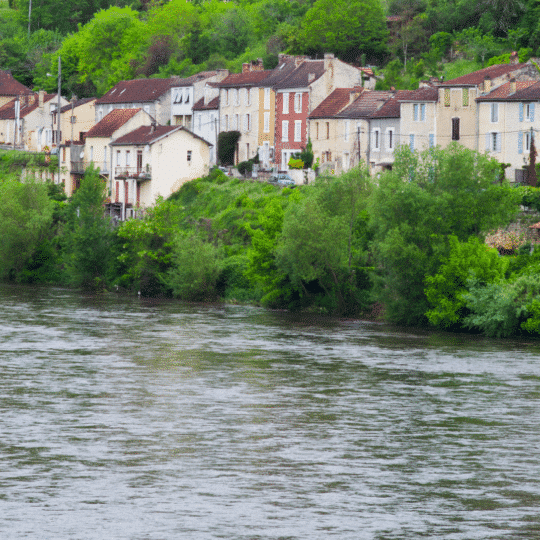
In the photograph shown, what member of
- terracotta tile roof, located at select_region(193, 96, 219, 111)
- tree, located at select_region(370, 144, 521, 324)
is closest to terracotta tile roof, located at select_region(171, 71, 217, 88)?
terracotta tile roof, located at select_region(193, 96, 219, 111)

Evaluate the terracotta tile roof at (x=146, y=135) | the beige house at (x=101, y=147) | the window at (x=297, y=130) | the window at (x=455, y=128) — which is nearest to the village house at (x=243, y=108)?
the window at (x=297, y=130)

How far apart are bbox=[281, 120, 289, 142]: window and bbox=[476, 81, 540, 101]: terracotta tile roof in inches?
872

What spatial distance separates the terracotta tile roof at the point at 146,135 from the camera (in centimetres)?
8788

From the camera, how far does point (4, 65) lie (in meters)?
155

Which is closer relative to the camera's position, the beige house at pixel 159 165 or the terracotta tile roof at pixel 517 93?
the terracotta tile roof at pixel 517 93

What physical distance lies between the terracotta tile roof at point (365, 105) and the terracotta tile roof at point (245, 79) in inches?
460

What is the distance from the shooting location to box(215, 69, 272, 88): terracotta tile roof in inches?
3775

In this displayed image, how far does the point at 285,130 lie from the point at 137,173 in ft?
43.9

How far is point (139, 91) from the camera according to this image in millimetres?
111188

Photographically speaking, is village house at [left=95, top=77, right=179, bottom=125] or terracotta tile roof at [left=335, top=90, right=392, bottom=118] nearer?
terracotta tile roof at [left=335, top=90, right=392, bottom=118]

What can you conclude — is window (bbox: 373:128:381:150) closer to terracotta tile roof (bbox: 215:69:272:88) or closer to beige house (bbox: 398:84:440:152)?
beige house (bbox: 398:84:440:152)

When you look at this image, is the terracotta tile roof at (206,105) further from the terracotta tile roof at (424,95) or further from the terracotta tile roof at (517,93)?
the terracotta tile roof at (517,93)

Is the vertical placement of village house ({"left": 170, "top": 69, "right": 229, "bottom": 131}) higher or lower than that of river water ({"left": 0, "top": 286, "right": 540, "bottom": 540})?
higher

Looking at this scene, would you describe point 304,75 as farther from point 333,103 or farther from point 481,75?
point 481,75
